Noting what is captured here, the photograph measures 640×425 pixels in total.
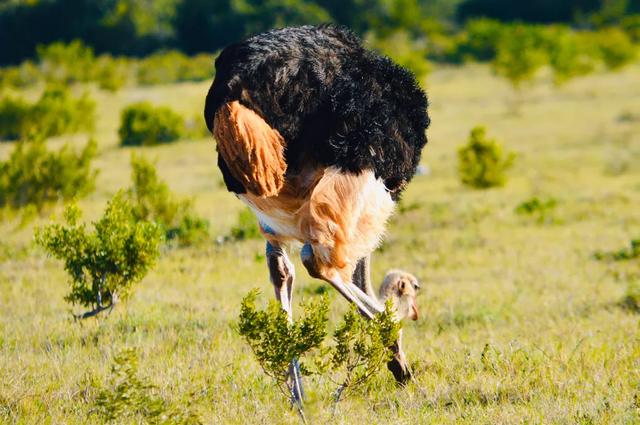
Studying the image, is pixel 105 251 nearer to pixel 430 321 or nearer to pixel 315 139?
pixel 430 321

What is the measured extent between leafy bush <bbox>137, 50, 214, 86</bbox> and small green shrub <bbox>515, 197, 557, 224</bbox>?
Result: 30.7 m

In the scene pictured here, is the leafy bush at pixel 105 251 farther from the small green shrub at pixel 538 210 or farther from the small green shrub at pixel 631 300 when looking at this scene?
the small green shrub at pixel 538 210

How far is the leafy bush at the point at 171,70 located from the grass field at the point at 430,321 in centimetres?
2839

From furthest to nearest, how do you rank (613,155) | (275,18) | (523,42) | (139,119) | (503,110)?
(275,18), (523,42), (503,110), (139,119), (613,155)

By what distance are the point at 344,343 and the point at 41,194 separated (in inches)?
334

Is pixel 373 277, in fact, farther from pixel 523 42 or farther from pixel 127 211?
pixel 523 42

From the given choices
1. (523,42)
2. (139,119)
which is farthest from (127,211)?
(523,42)

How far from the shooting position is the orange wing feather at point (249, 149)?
11.6ft

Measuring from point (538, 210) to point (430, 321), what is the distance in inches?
212

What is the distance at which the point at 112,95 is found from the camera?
31484mm

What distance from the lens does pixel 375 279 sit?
8.05 m

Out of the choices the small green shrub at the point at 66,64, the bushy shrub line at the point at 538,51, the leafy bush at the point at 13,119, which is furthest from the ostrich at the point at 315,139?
the small green shrub at the point at 66,64

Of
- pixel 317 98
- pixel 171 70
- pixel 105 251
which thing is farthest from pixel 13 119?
pixel 171 70

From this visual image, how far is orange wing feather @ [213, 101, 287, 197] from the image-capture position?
3547mm
